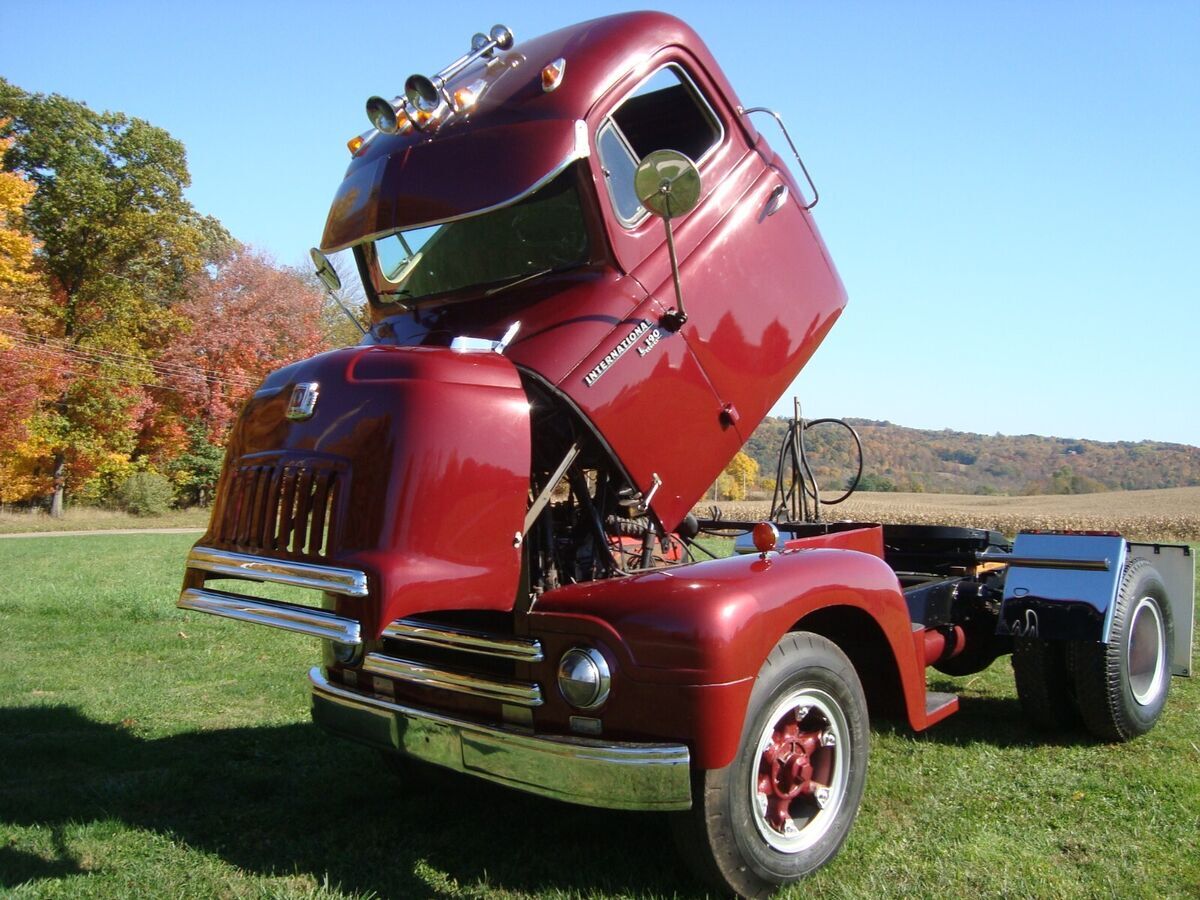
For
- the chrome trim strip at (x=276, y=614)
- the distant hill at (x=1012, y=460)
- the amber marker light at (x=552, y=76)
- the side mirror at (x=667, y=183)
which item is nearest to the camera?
the chrome trim strip at (x=276, y=614)

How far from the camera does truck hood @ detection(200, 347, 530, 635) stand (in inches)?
109

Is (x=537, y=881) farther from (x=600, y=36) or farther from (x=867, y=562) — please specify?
(x=600, y=36)

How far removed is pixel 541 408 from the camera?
11.3 ft

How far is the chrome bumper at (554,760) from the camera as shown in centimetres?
276

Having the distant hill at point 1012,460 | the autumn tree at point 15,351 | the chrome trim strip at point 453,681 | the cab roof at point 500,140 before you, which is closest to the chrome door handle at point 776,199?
the cab roof at point 500,140

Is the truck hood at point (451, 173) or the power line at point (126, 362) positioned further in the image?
the power line at point (126, 362)

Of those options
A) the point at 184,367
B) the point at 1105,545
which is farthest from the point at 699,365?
the point at 184,367

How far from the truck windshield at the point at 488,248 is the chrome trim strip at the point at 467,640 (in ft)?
4.69

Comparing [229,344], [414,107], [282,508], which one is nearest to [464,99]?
[414,107]

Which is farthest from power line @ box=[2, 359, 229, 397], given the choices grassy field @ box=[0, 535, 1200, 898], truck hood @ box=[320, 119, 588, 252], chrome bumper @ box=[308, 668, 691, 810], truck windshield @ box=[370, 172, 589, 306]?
chrome bumper @ box=[308, 668, 691, 810]

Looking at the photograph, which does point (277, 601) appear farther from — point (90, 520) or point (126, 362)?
point (126, 362)

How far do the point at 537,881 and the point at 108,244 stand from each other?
38253 millimetres

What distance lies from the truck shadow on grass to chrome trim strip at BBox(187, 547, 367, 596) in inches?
43.3

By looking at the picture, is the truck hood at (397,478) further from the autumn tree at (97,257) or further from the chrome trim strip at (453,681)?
the autumn tree at (97,257)
